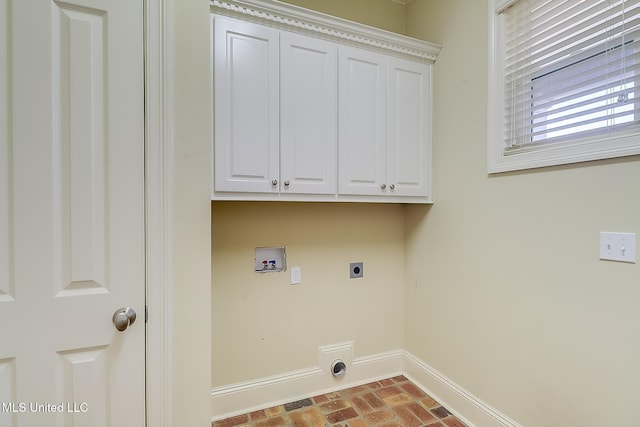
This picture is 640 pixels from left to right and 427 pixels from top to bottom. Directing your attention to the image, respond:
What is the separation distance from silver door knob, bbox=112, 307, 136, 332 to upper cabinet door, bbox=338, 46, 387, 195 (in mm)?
1190

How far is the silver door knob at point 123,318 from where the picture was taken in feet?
3.35

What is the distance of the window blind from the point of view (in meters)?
1.13

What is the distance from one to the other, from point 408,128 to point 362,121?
35 cm

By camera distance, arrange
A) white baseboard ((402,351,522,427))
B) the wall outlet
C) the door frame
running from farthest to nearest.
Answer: the wall outlet
white baseboard ((402,351,522,427))
the door frame

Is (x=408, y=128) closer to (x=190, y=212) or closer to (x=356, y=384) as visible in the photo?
(x=190, y=212)

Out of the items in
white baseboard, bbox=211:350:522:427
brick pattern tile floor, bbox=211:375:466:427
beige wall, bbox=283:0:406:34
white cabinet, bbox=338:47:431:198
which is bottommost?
brick pattern tile floor, bbox=211:375:466:427

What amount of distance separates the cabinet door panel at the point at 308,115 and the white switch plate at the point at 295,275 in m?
0.59

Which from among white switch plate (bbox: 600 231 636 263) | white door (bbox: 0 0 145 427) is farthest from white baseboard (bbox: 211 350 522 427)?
white switch plate (bbox: 600 231 636 263)

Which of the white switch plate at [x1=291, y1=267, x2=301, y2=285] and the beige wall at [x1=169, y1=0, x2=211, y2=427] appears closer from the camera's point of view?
the beige wall at [x1=169, y1=0, x2=211, y2=427]

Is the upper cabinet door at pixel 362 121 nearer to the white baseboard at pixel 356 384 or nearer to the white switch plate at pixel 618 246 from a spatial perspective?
the white switch plate at pixel 618 246

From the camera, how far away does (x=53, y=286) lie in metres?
0.99

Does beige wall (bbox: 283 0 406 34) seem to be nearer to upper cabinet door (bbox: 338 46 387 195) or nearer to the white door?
upper cabinet door (bbox: 338 46 387 195)

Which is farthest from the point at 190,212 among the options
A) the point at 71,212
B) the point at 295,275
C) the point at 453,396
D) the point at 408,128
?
the point at 453,396

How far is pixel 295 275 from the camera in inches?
77.8
